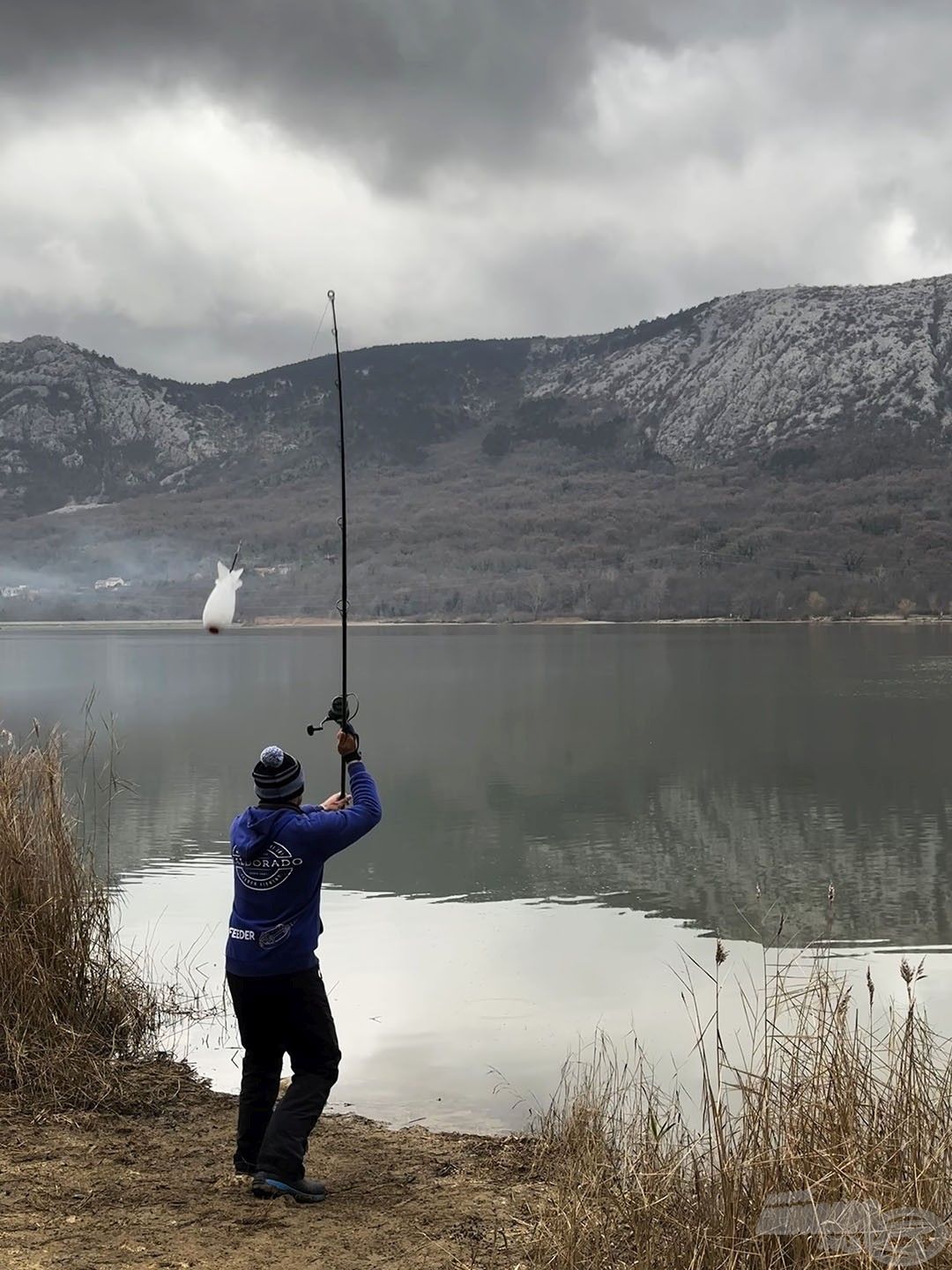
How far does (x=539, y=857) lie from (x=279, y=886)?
8.68m

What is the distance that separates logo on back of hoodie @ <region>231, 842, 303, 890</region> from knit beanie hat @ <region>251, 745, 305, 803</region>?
18cm

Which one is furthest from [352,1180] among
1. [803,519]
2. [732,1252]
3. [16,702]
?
[803,519]

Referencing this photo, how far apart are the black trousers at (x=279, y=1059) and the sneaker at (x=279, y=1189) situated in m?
0.03

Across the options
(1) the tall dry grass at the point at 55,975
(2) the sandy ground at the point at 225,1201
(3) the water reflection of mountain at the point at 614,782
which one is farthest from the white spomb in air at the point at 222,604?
(3) the water reflection of mountain at the point at 614,782

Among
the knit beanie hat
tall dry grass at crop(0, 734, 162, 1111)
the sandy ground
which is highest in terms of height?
the knit beanie hat

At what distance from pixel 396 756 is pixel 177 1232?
17.6 m

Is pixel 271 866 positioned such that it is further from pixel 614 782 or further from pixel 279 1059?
pixel 614 782

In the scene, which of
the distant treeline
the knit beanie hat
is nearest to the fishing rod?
the knit beanie hat

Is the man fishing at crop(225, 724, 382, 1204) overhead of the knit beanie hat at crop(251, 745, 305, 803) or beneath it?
beneath

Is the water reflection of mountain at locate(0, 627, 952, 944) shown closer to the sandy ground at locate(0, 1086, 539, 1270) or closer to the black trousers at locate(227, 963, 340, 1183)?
the sandy ground at locate(0, 1086, 539, 1270)

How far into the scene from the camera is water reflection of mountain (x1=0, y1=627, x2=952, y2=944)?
11570mm

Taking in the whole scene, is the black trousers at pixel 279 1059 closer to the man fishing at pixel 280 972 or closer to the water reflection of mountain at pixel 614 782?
the man fishing at pixel 280 972

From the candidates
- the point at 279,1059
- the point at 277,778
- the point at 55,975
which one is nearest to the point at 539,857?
the point at 55,975

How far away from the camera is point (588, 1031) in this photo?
7.10m
